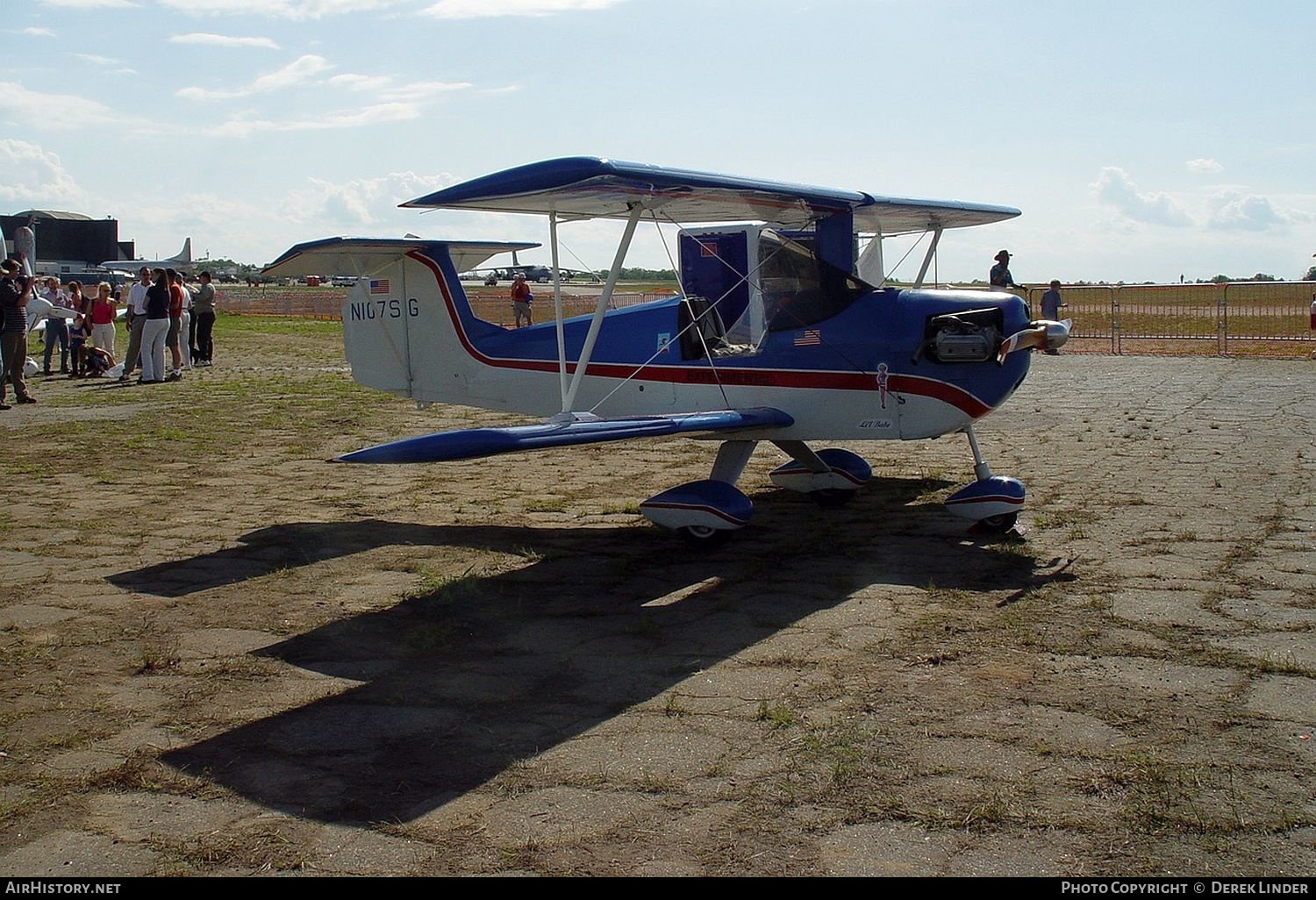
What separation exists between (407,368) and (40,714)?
5.94 metres

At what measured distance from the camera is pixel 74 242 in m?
84.7

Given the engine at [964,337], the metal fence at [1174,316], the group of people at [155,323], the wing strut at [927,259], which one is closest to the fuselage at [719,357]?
the engine at [964,337]

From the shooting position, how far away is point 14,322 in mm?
15727

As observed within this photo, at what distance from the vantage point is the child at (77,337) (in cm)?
2098

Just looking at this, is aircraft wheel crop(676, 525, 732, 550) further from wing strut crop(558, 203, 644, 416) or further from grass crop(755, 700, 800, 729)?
grass crop(755, 700, 800, 729)

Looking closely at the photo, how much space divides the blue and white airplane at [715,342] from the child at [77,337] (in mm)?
13057

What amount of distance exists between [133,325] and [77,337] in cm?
209

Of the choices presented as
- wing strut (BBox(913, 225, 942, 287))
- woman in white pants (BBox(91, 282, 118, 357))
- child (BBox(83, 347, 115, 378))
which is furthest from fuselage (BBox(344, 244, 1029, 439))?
woman in white pants (BBox(91, 282, 118, 357))

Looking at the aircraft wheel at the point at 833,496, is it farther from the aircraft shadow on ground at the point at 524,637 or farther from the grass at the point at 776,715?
the grass at the point at 776,715

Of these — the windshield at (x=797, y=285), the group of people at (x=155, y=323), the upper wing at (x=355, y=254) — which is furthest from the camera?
the group of people at (x=155, y=323)

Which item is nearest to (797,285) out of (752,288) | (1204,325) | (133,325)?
(752,288)

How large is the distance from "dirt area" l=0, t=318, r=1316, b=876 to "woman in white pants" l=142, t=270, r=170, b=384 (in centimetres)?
929

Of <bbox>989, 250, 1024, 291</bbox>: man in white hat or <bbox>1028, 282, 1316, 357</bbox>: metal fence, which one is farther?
<bbox>1028, 282, 1316, 357</bbox>: metal fence

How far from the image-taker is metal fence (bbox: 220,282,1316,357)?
2658 cm
